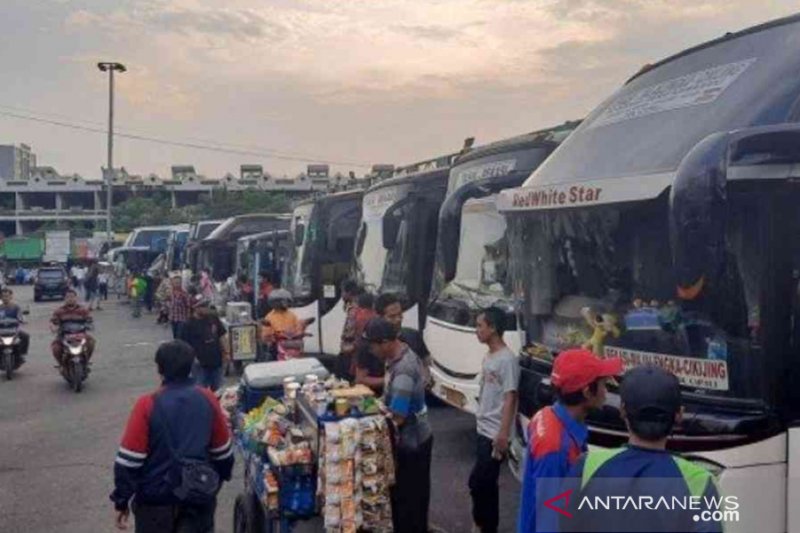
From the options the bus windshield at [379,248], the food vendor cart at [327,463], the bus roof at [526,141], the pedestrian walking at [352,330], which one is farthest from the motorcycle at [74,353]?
the food vendor cart at [327,463]

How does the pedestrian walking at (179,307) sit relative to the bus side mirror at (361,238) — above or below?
below

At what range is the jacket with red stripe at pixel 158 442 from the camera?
472cm

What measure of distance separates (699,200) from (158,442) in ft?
9.94

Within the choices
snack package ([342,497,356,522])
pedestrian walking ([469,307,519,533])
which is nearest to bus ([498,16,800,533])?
pedestrian walking ([469,307,519,533])

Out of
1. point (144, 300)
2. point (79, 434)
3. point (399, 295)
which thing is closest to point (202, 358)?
point (79, 434)

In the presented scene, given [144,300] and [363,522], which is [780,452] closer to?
[363,522]

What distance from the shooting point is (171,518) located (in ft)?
15.9

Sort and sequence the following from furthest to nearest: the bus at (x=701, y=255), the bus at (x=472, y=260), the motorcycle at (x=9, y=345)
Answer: the motorcycle at (x=9, y=345), the bus at (x=472, y=260), the bus at (x=701, y=255)

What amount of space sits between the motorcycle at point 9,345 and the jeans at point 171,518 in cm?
1147

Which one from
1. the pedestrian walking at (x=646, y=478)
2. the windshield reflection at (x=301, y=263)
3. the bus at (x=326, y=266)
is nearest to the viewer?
the pedestrian walking at (x=646, y=478)

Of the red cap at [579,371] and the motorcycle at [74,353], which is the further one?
the motorcycle at [74,353]

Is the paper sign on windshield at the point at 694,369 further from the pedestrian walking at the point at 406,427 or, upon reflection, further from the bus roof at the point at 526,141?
the bus roof at the point at 526,141

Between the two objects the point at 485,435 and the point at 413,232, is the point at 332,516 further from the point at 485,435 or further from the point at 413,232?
the point at 413,232

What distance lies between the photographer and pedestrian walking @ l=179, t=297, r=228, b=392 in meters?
10.4
